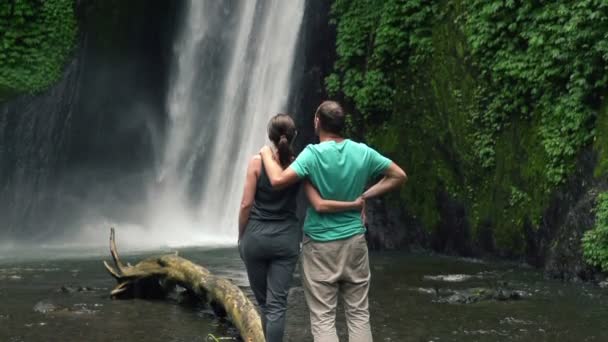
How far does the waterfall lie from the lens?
21031mm

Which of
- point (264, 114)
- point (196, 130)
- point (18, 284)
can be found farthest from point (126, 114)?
point (18, 284)

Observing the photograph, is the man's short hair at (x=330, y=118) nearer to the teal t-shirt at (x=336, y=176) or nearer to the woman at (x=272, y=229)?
the teal t-shirt at (x=336, y=176)

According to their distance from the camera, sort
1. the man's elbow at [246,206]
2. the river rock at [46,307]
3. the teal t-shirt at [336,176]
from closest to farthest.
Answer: the teal t-shirt at [336,176] < the man's elbow at [246,206] < the river rock at [46,307]

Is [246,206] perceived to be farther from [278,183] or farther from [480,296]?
[480,296]

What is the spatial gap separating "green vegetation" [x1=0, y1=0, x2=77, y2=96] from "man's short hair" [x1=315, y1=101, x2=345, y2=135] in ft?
57.3

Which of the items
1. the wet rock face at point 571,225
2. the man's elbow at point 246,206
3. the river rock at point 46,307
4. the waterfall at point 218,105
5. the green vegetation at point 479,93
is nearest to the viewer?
the man's elbow at point 246,206

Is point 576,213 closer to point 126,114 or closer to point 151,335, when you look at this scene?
point 151,335

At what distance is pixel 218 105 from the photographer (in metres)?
22.8

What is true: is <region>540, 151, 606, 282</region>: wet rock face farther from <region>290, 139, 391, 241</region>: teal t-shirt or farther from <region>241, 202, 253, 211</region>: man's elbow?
<region>241, 202, 253, 211</region>: man's elbow

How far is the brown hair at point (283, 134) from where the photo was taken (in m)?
6.14

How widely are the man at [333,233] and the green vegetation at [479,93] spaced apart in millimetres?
7364

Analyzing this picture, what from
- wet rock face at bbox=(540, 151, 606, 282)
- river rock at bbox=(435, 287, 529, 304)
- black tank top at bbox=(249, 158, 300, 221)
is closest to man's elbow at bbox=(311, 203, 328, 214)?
Result: black tank top at bbox=(249, 158, 300, 221)

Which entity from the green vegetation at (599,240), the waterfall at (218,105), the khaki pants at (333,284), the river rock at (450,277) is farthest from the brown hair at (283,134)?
the waterfall at (218,105)

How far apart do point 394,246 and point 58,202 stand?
990 centimetres
